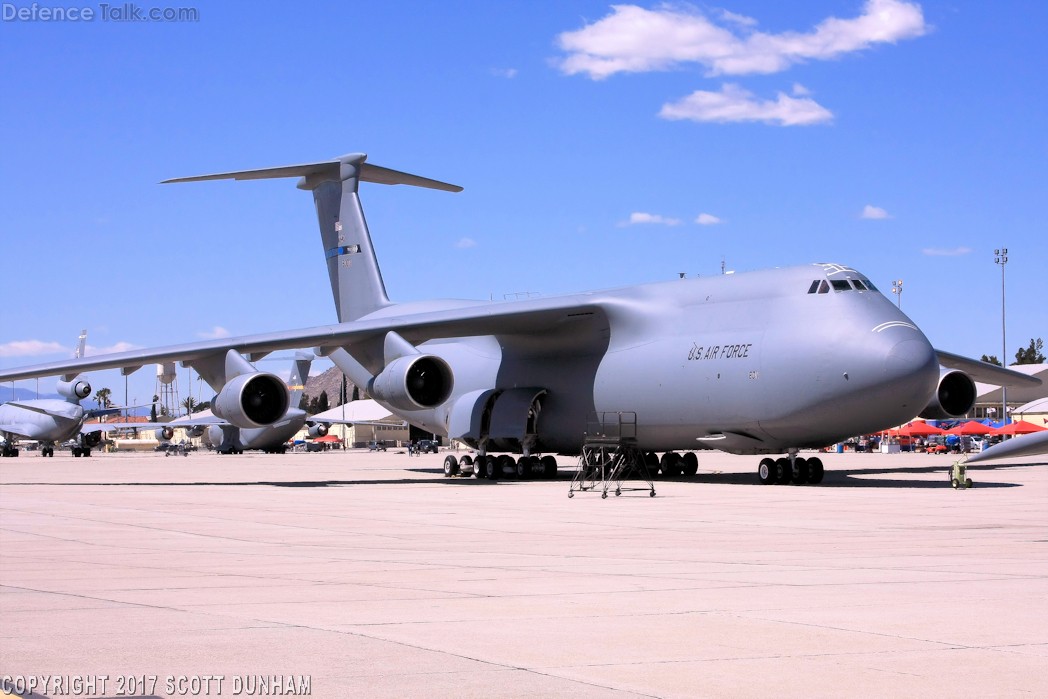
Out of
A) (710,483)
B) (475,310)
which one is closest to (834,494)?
(710,483)

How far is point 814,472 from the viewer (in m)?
23.2

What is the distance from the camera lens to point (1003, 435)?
5325 cm

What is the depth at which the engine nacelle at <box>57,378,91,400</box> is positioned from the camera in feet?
173

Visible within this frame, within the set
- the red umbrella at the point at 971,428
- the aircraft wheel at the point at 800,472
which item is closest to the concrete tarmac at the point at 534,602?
the aircraft wheel at the point at 800,472

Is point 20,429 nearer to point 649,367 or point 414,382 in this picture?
point 414,382

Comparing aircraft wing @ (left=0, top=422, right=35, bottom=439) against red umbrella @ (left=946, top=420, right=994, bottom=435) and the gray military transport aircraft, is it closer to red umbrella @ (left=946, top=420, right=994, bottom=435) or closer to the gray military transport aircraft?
the gray military transport aircraft

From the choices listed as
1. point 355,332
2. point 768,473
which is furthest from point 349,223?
point 768,473

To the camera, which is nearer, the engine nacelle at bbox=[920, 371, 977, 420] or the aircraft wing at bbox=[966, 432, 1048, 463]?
the aircraft wing at bbox=[966, 432, 1048, 463]

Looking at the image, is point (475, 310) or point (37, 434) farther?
point (37, 434)

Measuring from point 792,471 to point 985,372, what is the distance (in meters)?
8.12

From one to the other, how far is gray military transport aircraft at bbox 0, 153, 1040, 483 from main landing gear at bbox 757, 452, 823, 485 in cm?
3

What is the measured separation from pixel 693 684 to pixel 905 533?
26.2ft

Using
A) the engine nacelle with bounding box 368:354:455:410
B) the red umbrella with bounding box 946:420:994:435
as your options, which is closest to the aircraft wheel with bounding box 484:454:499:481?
the engine nacelle with bounding box 368:354:455:410

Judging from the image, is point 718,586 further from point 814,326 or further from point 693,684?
point 814,326
